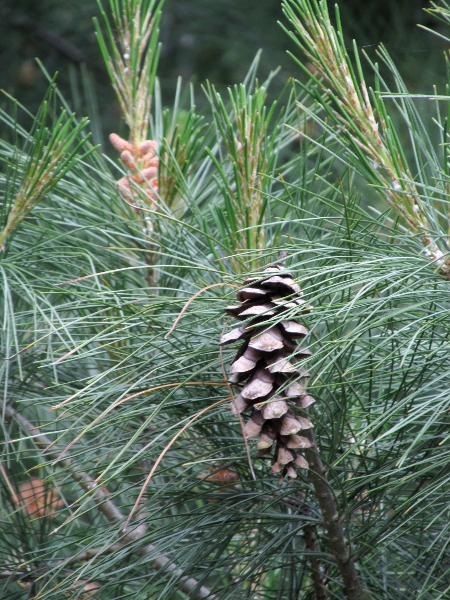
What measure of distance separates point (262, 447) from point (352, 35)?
1352 mm

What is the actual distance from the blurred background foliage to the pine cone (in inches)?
56.8

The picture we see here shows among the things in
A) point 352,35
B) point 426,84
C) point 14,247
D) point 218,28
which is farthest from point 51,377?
point 218,28

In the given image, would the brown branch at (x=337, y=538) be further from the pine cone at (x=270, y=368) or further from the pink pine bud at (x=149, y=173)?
the pink pine bud at (x=149, y=173)

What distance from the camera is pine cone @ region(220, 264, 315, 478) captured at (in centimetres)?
55

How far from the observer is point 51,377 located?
858 millimetres

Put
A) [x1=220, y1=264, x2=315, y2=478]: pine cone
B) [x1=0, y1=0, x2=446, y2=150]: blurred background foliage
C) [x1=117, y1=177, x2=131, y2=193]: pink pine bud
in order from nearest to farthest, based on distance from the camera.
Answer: [x1=220, y1=264, x2=315, y2=478]: pine cone < [x1=117, y1=177, x2=131, y2=193]: pink pine bud < [x1=0, y1=0, x2=446, y2=150]: blurred background foliage

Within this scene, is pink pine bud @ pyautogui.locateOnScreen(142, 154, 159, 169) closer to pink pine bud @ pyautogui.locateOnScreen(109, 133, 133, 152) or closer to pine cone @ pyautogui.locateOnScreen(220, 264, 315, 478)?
pink pine bud @ pyautogui.locateOnScreen(109, 133, 133, 152)

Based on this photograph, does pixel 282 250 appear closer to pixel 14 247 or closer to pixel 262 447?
pixel 262 447

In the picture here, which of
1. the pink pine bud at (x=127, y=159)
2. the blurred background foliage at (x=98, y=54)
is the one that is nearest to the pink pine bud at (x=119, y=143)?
the pink pine bud at (x=127, y=159)

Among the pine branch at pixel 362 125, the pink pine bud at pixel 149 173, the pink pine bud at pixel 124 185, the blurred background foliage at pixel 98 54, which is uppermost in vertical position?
the pine branch at pixel 362 125

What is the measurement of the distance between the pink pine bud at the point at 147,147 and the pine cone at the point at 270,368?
1.27 ft

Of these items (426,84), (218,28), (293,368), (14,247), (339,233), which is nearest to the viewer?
(293,368)

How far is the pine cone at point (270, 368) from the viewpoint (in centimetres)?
55

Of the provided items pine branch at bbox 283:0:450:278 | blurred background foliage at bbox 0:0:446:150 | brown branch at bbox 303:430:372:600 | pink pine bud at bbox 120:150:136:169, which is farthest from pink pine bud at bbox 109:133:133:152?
blurred background foliage at bbox 0:0:446:150
